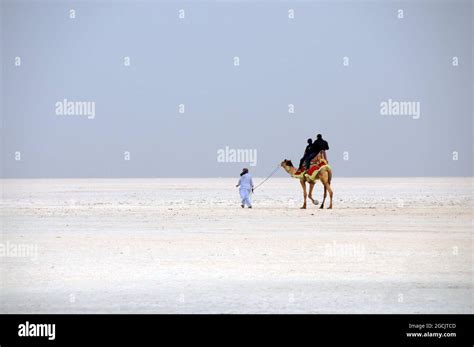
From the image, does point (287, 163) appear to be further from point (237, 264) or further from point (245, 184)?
point (237, 264)

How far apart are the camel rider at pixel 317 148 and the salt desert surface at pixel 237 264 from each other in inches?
128

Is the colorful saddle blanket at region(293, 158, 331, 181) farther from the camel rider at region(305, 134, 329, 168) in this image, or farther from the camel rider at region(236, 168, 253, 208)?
the camel rider at region(236, 168, 253, 208)

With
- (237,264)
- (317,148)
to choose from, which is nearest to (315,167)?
(317,148)

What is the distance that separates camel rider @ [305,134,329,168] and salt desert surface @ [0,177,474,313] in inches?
Result: 128

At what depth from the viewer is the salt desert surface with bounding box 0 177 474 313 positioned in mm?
12156

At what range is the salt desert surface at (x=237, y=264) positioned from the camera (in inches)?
479

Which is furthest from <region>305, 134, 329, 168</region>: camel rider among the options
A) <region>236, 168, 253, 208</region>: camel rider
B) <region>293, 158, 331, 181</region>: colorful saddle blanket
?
<region>236, 168, 253, 208</region>: camel rider

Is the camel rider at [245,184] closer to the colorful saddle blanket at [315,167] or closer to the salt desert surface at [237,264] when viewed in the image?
the colorful saddle blanket at [315,167]

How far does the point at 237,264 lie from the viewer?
16266 millimetres

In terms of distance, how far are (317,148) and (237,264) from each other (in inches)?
590

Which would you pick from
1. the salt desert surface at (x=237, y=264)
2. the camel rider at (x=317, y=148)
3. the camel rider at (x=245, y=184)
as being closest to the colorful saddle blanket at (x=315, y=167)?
the camel rider at (x=317, y=148)

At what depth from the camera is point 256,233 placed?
22438 mm
